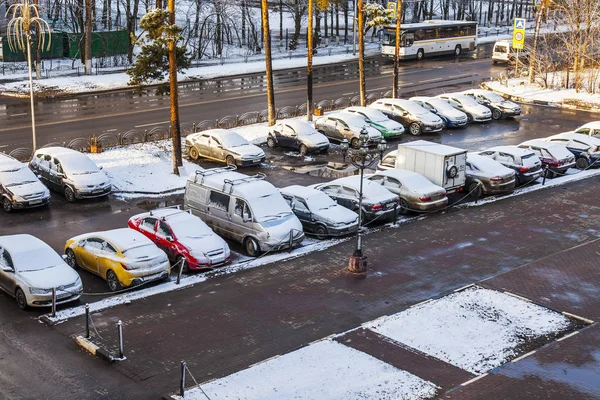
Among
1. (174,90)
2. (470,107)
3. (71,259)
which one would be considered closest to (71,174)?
(174,90)

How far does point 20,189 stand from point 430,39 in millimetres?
48537

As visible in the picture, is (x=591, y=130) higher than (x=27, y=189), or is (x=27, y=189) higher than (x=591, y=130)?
(x=591, y=130)

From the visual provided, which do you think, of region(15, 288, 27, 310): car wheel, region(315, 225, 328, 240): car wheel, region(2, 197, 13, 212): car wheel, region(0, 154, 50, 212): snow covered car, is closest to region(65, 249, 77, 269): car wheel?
region(15, 288, 27, 310): car wheel

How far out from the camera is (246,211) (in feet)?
86.3

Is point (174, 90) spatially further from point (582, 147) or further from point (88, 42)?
point (88, 42)

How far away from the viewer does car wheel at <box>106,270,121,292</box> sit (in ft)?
74.7

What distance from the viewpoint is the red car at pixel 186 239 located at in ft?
79.4

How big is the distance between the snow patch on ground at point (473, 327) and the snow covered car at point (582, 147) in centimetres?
1677

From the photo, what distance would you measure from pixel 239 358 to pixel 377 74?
45694 millimetres

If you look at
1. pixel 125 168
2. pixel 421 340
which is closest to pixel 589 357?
pixel 421 340

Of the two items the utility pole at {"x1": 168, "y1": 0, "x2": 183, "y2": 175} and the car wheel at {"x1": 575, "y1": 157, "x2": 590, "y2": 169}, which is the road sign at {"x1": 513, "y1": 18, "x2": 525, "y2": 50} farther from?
the utility pole at {"x1": 168, "y1": 0, "x2": 183, "y2": 175}

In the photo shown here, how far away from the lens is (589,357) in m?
18.7

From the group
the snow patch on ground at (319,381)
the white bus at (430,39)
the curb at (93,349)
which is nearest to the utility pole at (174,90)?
the curb at (93,349)

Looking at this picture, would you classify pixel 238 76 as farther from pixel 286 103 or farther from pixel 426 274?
pixel 426 274
